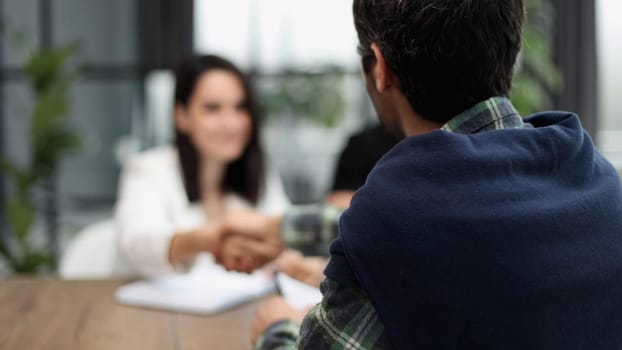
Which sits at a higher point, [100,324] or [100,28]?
[100,28]

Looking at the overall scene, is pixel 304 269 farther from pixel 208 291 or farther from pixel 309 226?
pixel 208 291

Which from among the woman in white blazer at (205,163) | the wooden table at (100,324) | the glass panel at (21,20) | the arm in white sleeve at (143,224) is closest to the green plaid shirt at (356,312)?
the wooden table at (100,324)

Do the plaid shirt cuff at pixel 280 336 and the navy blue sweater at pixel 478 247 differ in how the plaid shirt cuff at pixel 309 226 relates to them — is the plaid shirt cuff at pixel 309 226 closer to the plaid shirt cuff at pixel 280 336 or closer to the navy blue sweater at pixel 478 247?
the plaid shirt cuff at pixel 280 336

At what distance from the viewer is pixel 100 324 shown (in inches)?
60.9

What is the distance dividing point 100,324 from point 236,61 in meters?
3.29

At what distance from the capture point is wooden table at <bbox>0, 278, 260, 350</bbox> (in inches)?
55.9

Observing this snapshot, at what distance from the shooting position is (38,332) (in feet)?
4.89

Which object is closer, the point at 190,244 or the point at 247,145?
the point at 190,244

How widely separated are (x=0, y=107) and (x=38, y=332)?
4375 mm

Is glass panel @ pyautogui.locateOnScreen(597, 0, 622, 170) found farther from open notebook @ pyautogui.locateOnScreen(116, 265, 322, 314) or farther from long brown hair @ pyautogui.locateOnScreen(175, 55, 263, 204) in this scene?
open notebook @ pyautogui.locateOnScreen(116, 265, 322, 314)

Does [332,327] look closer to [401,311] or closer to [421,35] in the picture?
[401,311]

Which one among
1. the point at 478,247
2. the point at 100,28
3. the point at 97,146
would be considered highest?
the point at 100,28

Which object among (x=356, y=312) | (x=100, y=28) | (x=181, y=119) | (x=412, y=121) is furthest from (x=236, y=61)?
(x=356, y=312)

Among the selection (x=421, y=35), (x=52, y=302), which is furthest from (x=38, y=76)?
(x=421, y=35)
